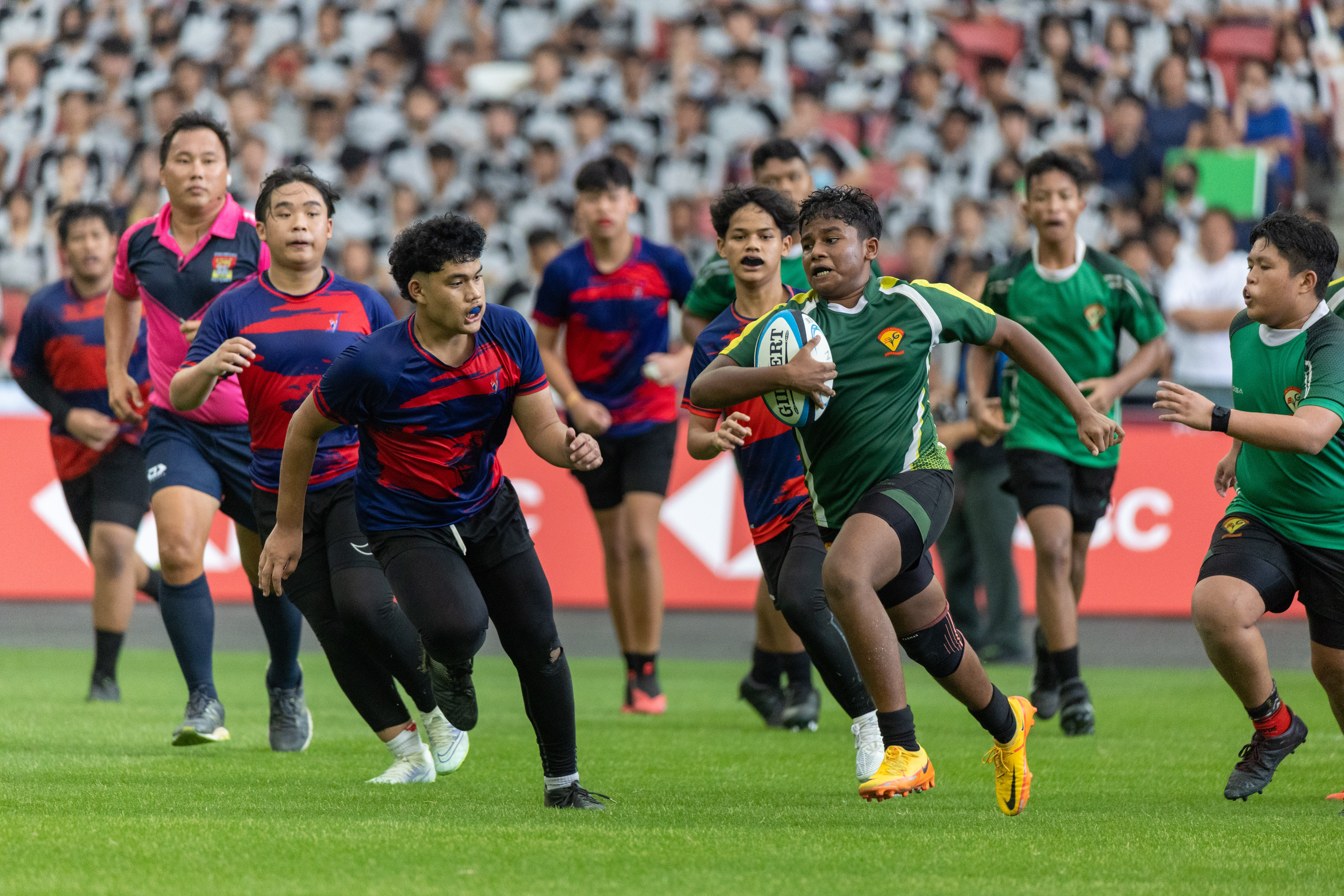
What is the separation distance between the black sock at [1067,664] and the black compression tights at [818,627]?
159 cm

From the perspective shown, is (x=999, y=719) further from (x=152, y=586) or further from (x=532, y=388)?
(x=152, y=586)

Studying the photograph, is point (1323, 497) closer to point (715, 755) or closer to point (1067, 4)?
point (715, 755)

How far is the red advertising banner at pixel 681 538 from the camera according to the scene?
11812mm

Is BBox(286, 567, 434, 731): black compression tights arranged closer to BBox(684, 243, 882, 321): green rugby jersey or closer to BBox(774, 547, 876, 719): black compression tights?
BBox(774, 547, 876, 719): black compression tights

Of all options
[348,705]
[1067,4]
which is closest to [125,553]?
[348,705]

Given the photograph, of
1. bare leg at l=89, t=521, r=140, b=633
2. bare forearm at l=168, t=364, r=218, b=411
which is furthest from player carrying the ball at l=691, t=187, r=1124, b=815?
bare leg at l=89, t=521, r=140, b=633

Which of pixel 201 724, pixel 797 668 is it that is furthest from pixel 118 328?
pixel 797 668

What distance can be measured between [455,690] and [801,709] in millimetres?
2628

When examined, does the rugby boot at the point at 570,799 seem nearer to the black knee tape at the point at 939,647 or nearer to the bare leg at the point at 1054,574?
the black knee tape at the point at 939,647

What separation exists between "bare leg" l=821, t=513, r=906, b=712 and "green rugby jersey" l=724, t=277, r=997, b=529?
0.26m

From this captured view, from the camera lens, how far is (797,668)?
7.86m

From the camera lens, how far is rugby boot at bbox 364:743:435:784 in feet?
19.5

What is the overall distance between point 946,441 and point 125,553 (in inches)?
Answer: 228

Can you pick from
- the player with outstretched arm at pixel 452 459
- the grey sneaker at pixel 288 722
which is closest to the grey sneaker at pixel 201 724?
the grey sneaker at pixel 288 722
